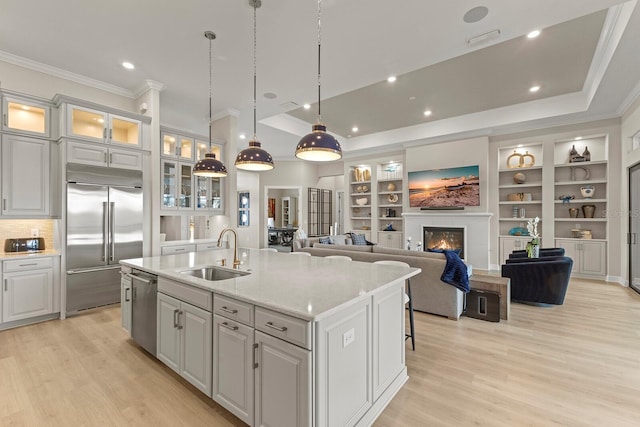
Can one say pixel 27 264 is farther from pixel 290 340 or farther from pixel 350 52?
pixel 350 52

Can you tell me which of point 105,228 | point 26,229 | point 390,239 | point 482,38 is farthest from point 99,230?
point 390,239

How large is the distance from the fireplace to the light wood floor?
3.55 m

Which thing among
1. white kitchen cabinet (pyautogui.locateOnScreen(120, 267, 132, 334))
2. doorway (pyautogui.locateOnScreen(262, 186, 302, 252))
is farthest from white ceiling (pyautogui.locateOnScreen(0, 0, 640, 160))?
doorway (pyautogui.locateOnScreen(262, 186, 302, 252))

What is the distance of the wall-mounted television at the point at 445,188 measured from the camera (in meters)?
6.87

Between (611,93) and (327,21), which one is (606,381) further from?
(611,93)

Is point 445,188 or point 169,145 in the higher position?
point 169,145

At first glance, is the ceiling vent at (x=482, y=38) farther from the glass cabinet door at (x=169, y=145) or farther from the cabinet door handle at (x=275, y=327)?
the glass cabinet door at (x=169, y=145)

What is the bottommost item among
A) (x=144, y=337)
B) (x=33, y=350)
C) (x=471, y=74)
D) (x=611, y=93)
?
(x=33, y=350)

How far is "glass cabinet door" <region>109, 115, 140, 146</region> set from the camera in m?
4.15

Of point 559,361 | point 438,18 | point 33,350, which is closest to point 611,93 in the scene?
point 438,18

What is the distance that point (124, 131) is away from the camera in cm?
450

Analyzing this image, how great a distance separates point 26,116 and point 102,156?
958mm

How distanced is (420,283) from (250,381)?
2.83 meters

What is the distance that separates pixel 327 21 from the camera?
2.93m
